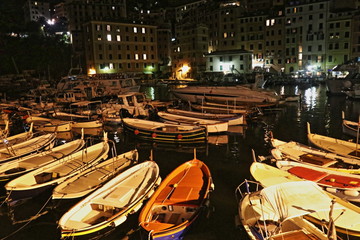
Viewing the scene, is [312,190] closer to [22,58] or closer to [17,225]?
[17,225]

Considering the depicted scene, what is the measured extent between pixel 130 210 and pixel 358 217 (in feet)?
26.9

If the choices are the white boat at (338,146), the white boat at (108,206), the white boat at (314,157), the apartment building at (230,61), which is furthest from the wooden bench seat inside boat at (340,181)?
the apartment building at (230,61)

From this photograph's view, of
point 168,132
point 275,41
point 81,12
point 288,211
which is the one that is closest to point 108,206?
point 288,211

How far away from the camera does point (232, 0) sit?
295 ft

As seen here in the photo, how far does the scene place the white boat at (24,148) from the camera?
16803 millimetres

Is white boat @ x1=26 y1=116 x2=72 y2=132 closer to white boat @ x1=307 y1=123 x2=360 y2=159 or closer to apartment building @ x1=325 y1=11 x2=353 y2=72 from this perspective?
white boat @ x1=307 y1=123 x2=360 y2=159

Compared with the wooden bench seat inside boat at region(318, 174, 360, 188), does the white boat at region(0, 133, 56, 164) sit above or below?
above

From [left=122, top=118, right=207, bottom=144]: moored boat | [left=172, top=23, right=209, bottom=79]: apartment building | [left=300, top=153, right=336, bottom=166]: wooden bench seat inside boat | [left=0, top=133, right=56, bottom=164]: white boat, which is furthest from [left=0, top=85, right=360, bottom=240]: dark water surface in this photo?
[left=172, top=23, right=209, bottom=79]: apartment building

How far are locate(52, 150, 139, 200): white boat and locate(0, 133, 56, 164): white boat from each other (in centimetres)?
543

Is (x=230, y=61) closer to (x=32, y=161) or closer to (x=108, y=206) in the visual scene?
(x=32, y=161)

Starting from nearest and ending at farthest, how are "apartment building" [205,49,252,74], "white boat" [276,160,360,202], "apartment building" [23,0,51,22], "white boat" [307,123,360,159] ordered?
"white boat" [276,160,360,202]
"white boat" [307,123,360,159]
"apartment building" [205,49,252,74]
"apartment building" [23,0,51,22]

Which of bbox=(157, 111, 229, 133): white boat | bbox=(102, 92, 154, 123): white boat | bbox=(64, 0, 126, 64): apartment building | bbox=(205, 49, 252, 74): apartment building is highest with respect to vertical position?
bbox=(64, 0, 126, 64): apartment building

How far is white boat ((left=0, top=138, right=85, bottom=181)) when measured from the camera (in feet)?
47.7

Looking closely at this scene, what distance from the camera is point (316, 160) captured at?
1509cm
